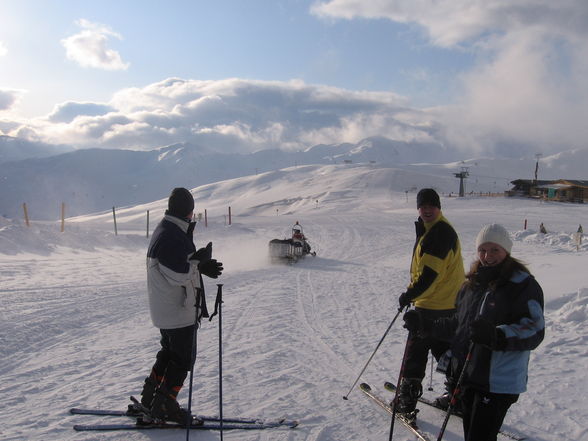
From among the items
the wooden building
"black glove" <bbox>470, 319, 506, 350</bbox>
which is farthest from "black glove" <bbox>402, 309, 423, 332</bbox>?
the wooden building

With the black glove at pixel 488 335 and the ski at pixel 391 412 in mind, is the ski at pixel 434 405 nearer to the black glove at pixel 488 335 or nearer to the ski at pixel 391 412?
the ski at pixel 391 412

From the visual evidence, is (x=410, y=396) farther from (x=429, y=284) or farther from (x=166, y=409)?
(x=166, y=409)

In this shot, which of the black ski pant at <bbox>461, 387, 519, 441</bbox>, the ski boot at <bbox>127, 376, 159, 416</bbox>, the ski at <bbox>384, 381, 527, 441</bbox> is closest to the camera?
the black ski pant at <bbox>461, 387, 519, 441</bbox>

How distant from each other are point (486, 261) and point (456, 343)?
2.19ft

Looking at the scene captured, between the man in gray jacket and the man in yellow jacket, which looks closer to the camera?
the man in gray jacket

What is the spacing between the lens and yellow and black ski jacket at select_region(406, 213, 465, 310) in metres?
3.98

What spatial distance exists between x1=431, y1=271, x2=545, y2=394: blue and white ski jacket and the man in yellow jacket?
838 millimetres

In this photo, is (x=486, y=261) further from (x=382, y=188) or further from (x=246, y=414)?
(x=382, y=188)

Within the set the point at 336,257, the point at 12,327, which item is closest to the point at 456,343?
the point at 12,327

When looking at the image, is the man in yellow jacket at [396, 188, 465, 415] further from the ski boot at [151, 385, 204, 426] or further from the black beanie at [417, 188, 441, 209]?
the ski boot at [151, 385, 204, 426]

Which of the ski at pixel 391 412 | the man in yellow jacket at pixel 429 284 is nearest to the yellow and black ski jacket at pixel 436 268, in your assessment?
the man in yellow jacket at pixel 429 284

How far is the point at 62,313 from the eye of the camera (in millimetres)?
8211

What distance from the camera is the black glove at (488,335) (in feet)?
9.33

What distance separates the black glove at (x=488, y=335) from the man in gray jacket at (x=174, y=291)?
Answer: 207cm
